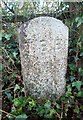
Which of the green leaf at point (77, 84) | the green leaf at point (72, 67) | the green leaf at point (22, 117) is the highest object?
the green leaf at point (72, 67)

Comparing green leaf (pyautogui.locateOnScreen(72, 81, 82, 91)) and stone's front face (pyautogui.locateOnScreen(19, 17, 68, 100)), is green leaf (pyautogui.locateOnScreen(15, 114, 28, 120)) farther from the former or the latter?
green leaf (pyautogui.locateOnScreen(72, 81, 82, 91))

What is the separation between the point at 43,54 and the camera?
5.49 feet

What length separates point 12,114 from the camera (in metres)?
1.55

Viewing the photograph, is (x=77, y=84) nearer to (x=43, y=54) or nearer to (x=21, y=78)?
(x=43, y=54)

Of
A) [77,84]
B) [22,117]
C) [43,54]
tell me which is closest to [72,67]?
[77,84]

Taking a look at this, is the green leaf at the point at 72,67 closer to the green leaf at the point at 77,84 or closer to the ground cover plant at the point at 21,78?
the ground cover plant at the point at 21,78

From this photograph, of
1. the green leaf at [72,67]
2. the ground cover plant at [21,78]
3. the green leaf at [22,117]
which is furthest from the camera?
the green leaf at [72,67]

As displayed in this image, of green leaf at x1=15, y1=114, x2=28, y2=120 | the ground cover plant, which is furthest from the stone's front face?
green leaf at x1=15, y1=114, x2=28, y2=120

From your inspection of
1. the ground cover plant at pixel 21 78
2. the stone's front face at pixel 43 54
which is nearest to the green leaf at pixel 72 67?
the ground cover plant at pixel 21 78

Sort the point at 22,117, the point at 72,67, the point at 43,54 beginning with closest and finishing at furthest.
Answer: the point at 22,117, the point at 43,54, the point at 72,67

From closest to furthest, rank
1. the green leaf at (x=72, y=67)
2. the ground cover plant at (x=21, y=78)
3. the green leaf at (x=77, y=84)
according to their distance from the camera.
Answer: the ground cover plant at (x=21, y=78) < the green leaf at (x=77, y=84) < the green leaf at (x=72, y=67)

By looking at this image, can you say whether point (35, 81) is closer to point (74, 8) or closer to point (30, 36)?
point (30, 36)

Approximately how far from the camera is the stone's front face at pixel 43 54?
1.65 metres

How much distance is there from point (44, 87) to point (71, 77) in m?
0.28
